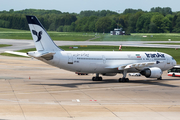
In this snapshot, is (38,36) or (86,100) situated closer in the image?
(86,100)

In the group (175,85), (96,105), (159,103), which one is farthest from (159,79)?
(96,105)

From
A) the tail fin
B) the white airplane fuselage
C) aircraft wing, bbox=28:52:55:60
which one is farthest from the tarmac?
the tail fin

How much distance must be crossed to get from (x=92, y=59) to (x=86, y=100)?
13.5m

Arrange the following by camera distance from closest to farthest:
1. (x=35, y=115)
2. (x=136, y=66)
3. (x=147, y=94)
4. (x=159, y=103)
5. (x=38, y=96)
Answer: (x=35, y=115) < (x=159, y=103) < (x=38, y=96) < (x=147, y=94) < (x=136, y=66)

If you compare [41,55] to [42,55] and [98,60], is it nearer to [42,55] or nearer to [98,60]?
[42,55]

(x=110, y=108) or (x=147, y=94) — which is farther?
(x=147, y=94)

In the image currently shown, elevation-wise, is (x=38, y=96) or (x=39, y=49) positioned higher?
(x=39, y=49)

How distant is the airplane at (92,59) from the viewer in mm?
41188

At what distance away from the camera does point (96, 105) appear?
29.0 metres

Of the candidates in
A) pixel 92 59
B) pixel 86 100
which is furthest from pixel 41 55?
pixel 86 100

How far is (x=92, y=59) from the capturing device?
145 feet

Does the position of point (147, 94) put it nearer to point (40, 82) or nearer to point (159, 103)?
point (159, 103)

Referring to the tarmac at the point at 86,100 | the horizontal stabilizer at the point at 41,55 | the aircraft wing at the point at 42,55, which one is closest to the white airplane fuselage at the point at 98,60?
the aircraft wing at the point at 42,55

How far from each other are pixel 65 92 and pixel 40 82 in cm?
882
